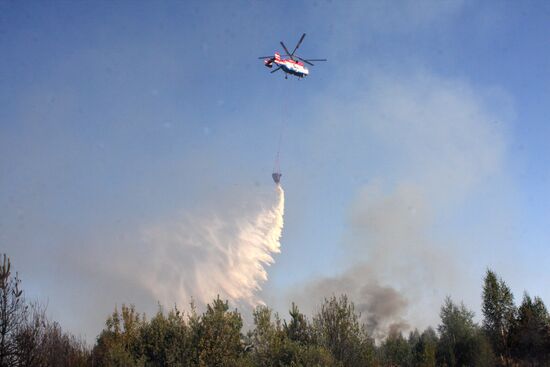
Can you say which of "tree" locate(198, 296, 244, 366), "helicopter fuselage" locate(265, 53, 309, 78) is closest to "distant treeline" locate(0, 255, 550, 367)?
"tree" locate(198, 296, 244, 366)

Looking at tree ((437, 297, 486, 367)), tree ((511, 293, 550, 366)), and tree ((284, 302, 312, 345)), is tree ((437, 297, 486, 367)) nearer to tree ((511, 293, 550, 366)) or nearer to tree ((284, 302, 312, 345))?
tree ((511, 293, 550, 366))

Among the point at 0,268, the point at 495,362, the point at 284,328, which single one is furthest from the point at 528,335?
the point at 0,268

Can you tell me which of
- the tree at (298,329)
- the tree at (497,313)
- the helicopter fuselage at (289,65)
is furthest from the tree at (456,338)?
the helicopter fuselage at (289,65)

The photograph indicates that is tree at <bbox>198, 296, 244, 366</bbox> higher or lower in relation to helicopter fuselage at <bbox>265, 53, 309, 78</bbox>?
lower

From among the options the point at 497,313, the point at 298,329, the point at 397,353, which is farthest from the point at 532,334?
the point at 298,329

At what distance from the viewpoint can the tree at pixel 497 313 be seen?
6612 cm

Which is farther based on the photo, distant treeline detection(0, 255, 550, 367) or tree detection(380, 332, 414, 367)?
tree detection(380, 332, 414, 367)

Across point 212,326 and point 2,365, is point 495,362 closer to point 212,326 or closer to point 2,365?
point 212,326

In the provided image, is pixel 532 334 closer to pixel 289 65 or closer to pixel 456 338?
pixel 456 338

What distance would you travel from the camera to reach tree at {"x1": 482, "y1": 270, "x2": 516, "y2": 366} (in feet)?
217

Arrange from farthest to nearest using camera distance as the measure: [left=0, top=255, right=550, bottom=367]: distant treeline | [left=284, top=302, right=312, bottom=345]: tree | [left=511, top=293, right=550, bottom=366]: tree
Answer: [left=511, top=293, right=550, bottom=366]: tree → [left=284, top=302, right=312, bottom=345]: tree → [left=0, top=255, right=550, bottom=367]: distant treeline

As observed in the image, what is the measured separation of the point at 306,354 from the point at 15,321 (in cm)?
1956

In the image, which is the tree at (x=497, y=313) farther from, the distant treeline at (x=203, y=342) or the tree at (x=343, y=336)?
the tree at (x=343, y=336)

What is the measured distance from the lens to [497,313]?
67750mm
